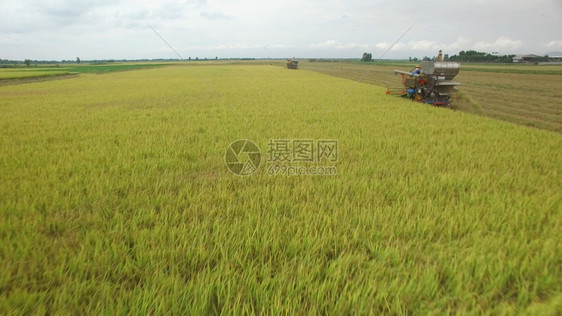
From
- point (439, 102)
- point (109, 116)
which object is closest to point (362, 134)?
point (439, 102)

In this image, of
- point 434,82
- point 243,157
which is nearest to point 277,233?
point 243,157

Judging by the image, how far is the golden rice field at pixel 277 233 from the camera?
135cm

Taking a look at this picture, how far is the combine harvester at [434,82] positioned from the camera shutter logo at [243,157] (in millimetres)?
7600

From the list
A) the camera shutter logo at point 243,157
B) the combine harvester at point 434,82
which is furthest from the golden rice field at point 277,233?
the combine harvester at point 434,82

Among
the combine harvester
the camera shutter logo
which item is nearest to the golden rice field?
the camera shutter logo

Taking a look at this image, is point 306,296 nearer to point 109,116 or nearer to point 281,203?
point 281,203

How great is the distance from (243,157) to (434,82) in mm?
8256

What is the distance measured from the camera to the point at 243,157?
3.84 metres

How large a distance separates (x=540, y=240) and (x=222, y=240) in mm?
2386

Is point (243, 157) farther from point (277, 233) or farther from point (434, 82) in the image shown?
point (434, 82)

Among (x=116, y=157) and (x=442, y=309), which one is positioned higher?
(x=116, y=157)

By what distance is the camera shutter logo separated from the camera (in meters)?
3.37

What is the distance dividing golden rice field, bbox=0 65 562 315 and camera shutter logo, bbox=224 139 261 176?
15 centimetres

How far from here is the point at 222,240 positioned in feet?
5.99
